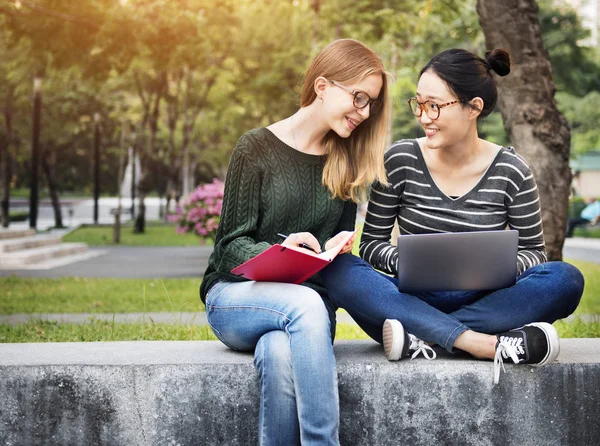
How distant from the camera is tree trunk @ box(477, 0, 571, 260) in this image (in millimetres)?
7109

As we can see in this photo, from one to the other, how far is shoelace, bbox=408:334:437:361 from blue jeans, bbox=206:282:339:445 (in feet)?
1.52

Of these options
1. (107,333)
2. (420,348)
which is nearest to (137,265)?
(107,333)

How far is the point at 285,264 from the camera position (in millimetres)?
3271

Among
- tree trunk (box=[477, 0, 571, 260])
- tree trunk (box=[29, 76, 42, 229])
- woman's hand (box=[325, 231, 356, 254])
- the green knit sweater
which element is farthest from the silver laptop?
tree trunk (box=[29, 76, 42, 229])

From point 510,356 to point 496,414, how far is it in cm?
26

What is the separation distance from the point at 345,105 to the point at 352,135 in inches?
8.7

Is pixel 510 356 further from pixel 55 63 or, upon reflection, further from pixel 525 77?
pixel 55 63

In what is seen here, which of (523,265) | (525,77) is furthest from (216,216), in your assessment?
(523,265)

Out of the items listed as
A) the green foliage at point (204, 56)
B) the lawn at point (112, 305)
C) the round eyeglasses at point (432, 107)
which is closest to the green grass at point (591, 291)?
the lawn at point (112, 305)

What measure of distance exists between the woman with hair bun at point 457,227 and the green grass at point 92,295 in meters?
4.12

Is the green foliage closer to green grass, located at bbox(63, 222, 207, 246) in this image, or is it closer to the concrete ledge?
green grass, located at bbox(63, 222, 207, 246)

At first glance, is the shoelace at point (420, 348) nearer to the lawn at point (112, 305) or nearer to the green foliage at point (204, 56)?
the lawn at point (112, 305)

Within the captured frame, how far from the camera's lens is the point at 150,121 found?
1137 inches

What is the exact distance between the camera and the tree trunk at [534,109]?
7.11 meters
